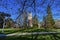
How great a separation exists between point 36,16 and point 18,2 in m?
1.14

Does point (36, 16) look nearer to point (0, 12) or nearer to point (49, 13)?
point (49, 13)

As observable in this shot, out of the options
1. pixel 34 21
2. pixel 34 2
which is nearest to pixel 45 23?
pixel 34 21

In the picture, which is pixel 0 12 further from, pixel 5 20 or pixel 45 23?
pixel 45 23

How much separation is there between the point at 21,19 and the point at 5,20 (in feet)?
4.13

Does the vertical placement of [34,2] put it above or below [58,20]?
above

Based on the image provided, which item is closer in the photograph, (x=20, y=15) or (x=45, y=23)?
(x=20, y=15)

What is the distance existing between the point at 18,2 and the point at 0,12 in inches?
57.2

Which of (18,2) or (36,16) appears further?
(36,16)

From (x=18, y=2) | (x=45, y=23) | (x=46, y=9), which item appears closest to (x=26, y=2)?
(x=18, y=2)

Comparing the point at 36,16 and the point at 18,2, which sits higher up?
the point at 18,2

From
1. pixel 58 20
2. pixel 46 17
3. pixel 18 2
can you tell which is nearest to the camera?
pixel 18 2

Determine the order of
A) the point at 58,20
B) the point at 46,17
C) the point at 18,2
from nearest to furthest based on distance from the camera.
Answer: the point at 18,2 → the point at 46,17 → the point at 58,20

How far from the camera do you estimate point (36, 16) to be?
26.6ft

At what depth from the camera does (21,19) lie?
7.52 meters
